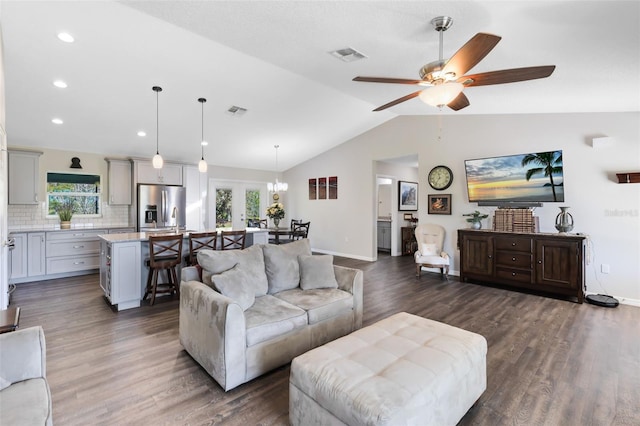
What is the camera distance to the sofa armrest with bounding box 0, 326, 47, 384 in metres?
1.45

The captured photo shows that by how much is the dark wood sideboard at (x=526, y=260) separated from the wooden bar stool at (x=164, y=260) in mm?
4670

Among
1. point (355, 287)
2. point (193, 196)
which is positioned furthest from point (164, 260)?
point (193, 196)

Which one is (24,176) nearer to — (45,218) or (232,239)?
(45,218)

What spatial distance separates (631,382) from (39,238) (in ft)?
25.8

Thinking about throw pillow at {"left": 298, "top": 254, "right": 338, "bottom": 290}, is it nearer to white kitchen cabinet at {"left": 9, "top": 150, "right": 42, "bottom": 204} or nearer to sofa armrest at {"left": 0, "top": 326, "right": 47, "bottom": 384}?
sofa armrest at {"left": 0, "top": 326, "right": 47, "bottom": 384}

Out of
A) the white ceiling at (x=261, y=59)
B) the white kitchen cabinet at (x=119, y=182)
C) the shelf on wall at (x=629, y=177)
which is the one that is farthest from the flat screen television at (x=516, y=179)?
the white kitchen cabinet at (x=119, y=182)

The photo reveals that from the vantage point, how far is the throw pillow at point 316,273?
318cm

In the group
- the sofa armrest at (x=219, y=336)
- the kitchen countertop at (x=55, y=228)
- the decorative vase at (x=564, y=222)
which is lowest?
the sofa armrest at (x=219, y=336)

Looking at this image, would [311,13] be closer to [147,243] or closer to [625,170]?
[147,243]

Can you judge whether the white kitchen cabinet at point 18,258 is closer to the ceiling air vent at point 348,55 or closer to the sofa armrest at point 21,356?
the sofa armrest at point 21,356

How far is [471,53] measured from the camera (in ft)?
6.61

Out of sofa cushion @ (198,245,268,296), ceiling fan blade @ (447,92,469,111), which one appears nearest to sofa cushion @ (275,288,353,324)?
sofa cushion @ (198,245,268,296)

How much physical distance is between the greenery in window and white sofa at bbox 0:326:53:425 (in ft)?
18.6

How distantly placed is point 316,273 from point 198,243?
216cm
